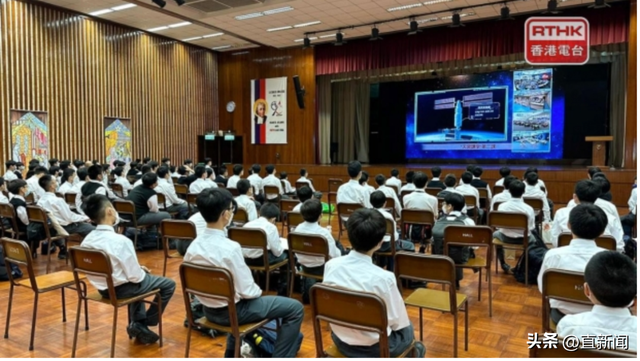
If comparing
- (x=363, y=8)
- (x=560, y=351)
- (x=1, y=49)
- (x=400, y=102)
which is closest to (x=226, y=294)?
(x=560, y=351)

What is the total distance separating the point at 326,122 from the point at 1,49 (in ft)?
30.3

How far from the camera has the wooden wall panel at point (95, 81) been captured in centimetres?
1079

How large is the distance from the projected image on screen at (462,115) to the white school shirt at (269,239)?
11.1 metres

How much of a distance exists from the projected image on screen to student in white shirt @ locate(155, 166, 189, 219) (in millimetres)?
9291

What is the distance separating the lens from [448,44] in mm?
12789

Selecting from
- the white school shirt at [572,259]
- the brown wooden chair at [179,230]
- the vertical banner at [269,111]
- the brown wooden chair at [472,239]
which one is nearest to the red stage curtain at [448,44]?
the vertical banner at [269,111]

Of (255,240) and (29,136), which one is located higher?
(29,136)

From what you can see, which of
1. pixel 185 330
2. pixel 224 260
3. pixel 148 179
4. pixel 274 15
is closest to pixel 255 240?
pixel 185 330

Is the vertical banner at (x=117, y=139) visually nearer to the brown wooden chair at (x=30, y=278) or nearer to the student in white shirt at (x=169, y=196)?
the student in white shirt at (x=169, y=196)

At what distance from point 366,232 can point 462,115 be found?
1267 cm

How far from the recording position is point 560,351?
1.79 meters

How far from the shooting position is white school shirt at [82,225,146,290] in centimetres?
301

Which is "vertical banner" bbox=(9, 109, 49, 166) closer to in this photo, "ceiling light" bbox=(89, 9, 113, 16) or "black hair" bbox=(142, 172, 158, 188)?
"ceiling light" bbox=(89, 9, 113, 16)

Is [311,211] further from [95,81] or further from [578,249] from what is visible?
[95,81]
